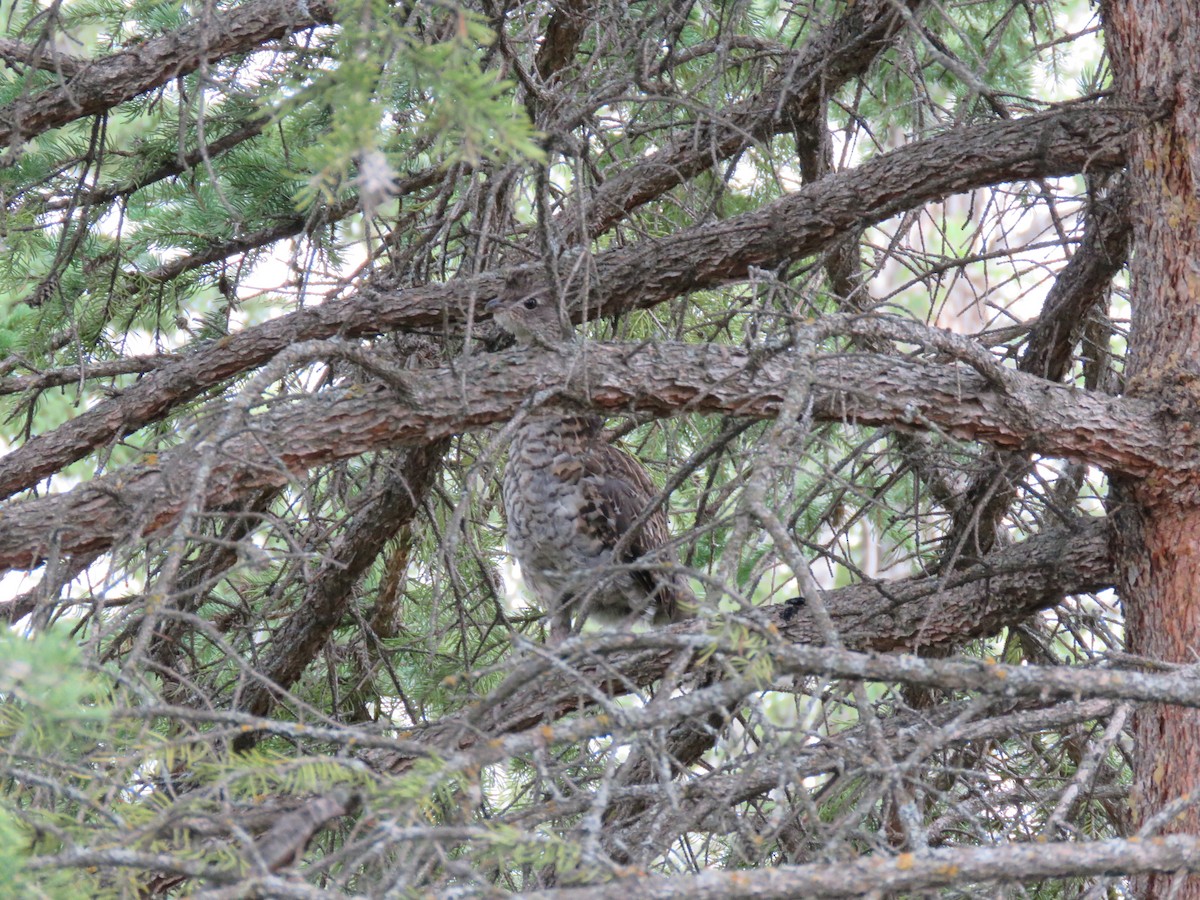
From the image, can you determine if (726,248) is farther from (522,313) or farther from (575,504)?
(575,504)

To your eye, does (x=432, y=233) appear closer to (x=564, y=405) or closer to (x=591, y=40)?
(x=564, y=405)

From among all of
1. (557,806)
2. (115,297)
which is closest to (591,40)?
(115,297)

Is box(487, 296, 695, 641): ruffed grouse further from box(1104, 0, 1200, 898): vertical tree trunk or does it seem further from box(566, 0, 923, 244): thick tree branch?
box(1104, 0, 1200, 898): vertical tree trunk

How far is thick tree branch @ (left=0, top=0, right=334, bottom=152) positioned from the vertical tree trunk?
7.41ft

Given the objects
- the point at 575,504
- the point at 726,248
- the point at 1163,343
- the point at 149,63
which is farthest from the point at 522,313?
the point at 1163,343

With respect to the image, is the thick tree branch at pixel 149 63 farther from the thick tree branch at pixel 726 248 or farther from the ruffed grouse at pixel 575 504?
the ruffed grouse at pixel 575 504

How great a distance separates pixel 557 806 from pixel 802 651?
46 cm

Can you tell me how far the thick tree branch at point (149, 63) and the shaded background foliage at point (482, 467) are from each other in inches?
0.5

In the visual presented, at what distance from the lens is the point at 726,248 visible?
3576 mm

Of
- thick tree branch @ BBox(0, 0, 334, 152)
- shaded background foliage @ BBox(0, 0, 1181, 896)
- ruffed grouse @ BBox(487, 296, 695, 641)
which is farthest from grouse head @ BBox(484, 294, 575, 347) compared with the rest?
thick tree branch @ BBox(0, 0, 334, 152)

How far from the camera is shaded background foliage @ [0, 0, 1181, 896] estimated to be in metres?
1.80

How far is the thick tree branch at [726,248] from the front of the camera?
11.3ft

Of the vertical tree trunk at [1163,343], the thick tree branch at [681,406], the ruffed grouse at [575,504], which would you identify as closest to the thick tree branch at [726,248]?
the vertical tree trunk at [1163,343]

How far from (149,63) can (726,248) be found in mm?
1678
